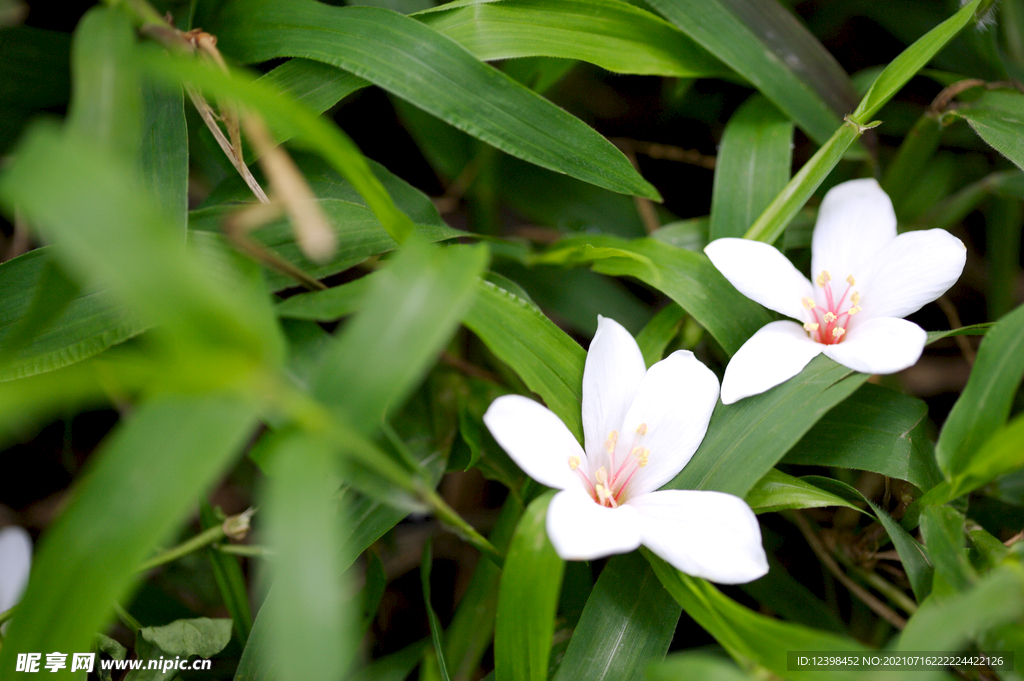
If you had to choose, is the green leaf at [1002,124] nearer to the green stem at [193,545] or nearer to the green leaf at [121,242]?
the green leaf at [121,242]

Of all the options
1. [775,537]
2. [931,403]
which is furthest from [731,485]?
[931,403]

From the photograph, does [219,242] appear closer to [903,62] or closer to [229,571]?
[229,571]

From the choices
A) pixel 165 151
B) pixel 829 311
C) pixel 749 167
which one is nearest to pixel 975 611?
pixel 829 311

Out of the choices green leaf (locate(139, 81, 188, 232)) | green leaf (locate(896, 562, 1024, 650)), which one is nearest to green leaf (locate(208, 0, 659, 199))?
green leaf (locate(139, 81, 188, 232))

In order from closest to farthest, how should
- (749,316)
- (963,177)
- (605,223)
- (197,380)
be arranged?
1. (197,380)
2. (749,316)
3. (605,223)
4. (963,177)

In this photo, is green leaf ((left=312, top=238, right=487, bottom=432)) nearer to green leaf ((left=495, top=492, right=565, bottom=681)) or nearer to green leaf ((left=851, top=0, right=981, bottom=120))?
green leaf ((left=495, top=492, right=565, bottom=681))

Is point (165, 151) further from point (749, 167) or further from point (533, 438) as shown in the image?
point (749, 167)
